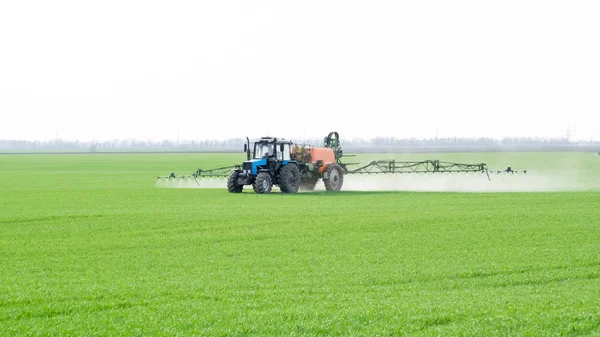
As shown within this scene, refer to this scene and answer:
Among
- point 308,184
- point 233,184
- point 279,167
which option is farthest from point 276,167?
point 308,184

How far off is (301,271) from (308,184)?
77.0 ft

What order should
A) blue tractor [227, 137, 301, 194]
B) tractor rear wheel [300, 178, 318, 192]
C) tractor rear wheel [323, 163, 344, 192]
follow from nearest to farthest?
blue tractor [227, 137, 301, 194], tractor rear wheel [323, 163, 344, 192], tractor rear wheel [300, 178, 318, 192]

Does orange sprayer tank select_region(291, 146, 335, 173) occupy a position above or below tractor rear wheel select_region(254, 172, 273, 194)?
above

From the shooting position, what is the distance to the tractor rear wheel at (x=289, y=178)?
33344mm

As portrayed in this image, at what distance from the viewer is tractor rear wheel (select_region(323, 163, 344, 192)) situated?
119ft

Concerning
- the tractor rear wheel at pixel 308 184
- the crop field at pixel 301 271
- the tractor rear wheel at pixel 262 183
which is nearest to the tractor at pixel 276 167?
the tractor rear wheel at pixel 262 183

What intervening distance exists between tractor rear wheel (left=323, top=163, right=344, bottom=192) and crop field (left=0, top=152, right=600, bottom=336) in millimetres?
10059

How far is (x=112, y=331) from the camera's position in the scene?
9320mm

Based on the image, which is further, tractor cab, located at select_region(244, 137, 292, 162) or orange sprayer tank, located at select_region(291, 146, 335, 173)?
orange sprayer tank, located at select_region(291, 146, 335, 173)

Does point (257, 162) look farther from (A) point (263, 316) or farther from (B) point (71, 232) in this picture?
(A) point (263, 316)

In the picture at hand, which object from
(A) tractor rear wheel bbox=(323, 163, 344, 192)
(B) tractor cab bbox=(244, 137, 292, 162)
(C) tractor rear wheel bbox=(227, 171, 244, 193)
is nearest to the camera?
(B) tractor cab bbox=(244, 137, 292, 162)

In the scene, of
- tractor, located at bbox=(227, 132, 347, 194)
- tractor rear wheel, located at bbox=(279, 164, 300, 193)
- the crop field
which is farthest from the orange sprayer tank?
the crop field

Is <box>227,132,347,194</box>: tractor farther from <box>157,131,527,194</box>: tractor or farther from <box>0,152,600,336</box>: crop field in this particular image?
<box>0,152,600,336</box>: crop field

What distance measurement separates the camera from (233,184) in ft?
112
